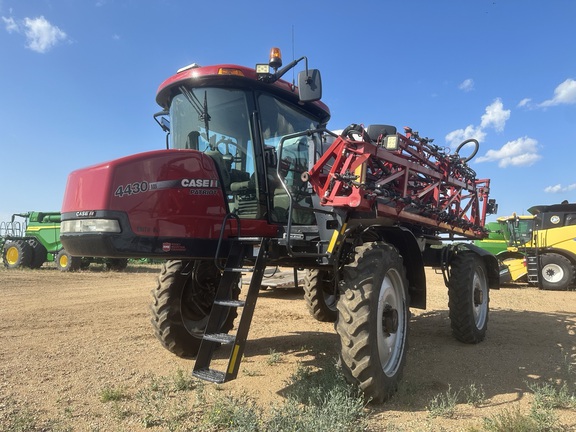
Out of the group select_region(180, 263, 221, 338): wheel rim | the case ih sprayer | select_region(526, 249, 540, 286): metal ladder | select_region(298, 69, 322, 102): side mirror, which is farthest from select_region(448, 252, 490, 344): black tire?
select_region(526, 249, 540, 286): metal ladder

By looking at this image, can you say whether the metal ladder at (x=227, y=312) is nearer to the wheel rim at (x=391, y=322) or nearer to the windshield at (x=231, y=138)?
the windshield at (x=231, y=138)

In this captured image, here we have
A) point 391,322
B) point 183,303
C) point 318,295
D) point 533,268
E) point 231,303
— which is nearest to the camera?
point 231,303

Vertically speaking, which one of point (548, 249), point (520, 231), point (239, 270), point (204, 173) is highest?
point (520, 231)

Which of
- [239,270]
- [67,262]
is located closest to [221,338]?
[239,270]

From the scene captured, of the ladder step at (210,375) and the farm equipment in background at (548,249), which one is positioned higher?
the farm equipment in background at (548,249)

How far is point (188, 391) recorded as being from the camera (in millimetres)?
3824

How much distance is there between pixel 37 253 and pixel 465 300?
17120 millimetres

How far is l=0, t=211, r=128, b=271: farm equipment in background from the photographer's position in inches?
677

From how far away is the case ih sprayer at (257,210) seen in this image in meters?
3.40

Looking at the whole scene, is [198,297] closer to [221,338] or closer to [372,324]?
[221,338]

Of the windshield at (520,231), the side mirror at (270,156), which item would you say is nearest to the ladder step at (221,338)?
the side mirror at (270,156)

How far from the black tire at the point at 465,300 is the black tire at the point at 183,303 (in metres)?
2.92

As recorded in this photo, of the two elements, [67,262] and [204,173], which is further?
[67,262]

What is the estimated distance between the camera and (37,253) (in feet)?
57.2
